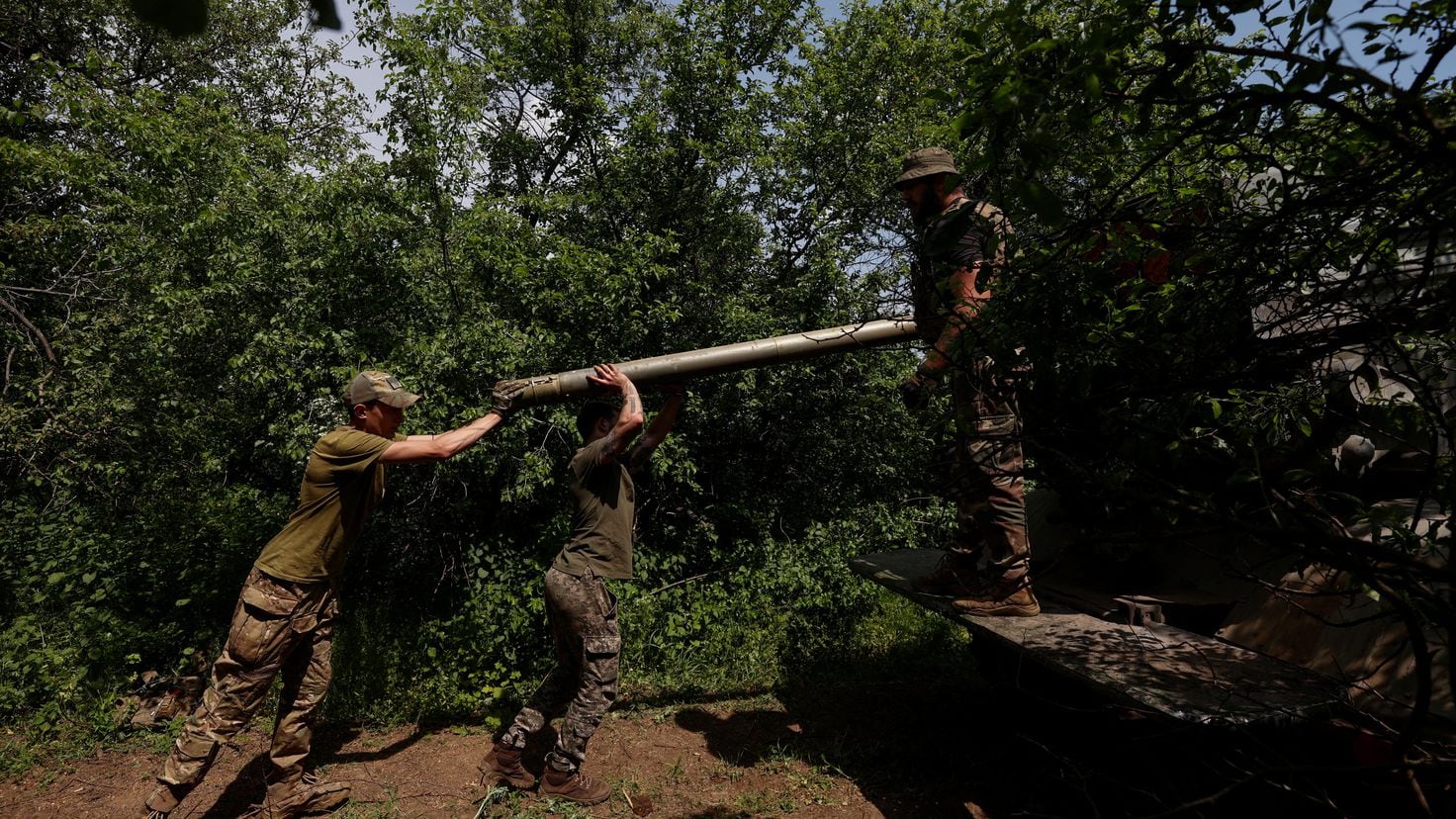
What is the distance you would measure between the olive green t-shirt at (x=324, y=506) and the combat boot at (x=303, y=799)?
111 cm

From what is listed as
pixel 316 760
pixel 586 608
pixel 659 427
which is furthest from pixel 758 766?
pixel 316 760

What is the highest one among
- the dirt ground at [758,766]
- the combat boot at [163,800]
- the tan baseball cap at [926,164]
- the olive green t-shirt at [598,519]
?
the tan baseball cap at [926,164]

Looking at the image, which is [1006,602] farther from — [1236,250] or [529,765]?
[529,765]

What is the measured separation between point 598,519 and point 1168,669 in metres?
2.74

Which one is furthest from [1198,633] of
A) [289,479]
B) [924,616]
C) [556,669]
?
[289,479]

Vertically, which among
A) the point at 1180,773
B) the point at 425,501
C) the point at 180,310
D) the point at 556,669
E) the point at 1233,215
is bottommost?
the point at 1180,773

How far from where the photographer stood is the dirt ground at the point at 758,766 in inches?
157

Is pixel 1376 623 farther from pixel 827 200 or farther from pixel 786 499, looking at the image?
pixel 827 200

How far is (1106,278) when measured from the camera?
6.94 ft

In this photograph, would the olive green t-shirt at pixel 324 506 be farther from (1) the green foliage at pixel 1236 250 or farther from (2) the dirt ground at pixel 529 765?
(1) the green foliage at pixel 1236 250

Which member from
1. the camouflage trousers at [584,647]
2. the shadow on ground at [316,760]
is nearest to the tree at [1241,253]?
the camouflage trousers at [584,647]

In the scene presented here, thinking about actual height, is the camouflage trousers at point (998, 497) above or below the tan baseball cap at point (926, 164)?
below

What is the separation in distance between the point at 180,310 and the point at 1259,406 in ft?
24.5

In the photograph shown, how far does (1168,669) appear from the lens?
9.48 ft
